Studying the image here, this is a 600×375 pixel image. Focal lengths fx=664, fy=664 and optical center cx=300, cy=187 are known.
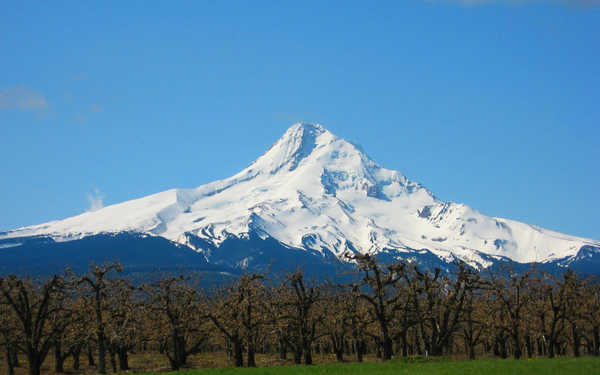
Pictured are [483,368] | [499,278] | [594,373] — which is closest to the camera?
[594,373]

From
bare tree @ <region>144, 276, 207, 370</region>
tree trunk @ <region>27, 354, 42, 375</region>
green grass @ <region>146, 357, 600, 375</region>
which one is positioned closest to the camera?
green grass @ <region>146, 357, 600, 375</region>

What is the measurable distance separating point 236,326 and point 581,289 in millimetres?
36178

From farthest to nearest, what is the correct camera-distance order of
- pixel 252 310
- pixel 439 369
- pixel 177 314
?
pixel 252 310, pixel 177 314, pixel 439 369

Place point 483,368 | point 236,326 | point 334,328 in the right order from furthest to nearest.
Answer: point 334,328
point 236,326
point 483,368

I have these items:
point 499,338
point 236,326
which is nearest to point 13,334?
point 236,326

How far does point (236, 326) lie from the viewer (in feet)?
173

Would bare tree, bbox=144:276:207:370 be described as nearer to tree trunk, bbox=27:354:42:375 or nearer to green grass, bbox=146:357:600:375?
tree trunk, bbox=27:354:42:375

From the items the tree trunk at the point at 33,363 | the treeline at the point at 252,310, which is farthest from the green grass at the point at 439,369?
the tree trunk at the point at 33,363

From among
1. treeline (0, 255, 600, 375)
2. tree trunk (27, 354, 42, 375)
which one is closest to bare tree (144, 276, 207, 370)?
treeline (0, 255, 600, 375)

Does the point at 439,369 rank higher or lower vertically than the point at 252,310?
lower

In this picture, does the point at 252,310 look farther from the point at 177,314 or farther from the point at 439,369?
the point at 439,369

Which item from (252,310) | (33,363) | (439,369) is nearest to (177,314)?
(252,310)

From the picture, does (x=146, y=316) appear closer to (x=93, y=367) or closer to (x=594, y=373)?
(x=93, y=367)

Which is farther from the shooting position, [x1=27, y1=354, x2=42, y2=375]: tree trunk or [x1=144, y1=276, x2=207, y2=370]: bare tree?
[x1=144, y1=276, x2=207, y2=370]: bare tree
